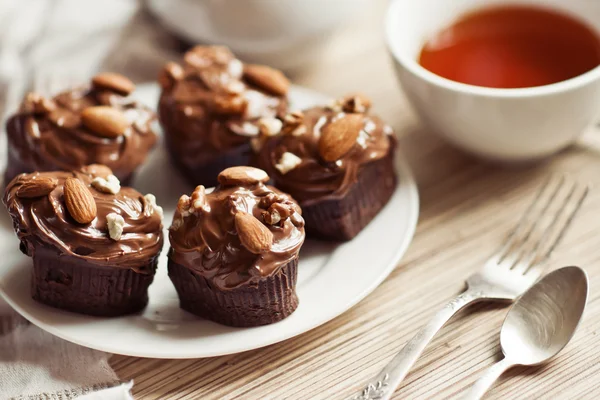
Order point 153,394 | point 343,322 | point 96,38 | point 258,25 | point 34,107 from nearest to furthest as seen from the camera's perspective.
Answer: point 153,394 < point 343,322 < point 34,107 < point 258,25 < point 96,38

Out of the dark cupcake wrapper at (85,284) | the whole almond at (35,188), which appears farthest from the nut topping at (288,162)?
the whole almond at (35,188)

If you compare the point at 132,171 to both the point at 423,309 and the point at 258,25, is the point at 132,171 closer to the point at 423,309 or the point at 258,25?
the point at 258,25

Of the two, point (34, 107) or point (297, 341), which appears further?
point (34, 107)

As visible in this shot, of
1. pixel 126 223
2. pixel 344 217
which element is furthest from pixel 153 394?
pixel 344 217

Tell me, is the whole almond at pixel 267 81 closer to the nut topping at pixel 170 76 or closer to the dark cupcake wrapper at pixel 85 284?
the nut topping at pixel 170 76

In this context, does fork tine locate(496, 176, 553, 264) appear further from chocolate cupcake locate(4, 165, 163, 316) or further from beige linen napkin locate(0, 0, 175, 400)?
beige linen napkin locate(0, 0, 175, 400)

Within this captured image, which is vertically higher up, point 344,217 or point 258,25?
point 258,25
